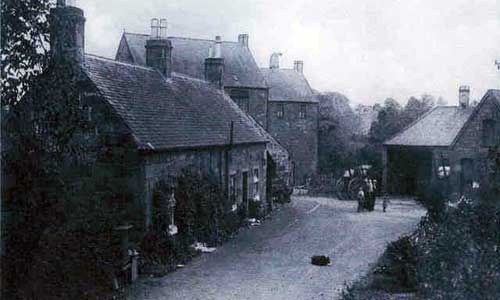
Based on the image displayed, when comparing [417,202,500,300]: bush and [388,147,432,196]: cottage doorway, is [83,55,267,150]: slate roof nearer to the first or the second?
[417,202,500,300]: bush

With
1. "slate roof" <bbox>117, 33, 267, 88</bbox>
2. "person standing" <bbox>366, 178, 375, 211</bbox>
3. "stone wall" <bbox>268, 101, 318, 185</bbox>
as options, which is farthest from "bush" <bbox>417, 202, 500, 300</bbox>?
"stone wall" <bbox>268, 101, 318, 185</bbox>

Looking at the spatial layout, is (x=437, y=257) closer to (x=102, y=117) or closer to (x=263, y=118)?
(x=102, y=117)

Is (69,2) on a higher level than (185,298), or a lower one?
higher

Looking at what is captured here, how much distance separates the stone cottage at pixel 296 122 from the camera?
50.3 metres

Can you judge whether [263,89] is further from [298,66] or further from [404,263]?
[404,263]

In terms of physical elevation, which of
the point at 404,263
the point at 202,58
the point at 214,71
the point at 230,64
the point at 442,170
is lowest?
the point at 404,263

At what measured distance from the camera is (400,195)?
39.7 meters

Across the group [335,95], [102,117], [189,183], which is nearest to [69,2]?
[102,117]

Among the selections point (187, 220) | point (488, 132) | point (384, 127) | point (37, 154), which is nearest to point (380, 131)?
point (384, 127)

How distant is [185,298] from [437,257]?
5621 mm

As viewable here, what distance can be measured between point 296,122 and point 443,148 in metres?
16.3

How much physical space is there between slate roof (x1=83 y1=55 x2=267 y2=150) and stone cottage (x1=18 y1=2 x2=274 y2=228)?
41mm

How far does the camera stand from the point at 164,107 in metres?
20.2

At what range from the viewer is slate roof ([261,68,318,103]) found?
166ft
